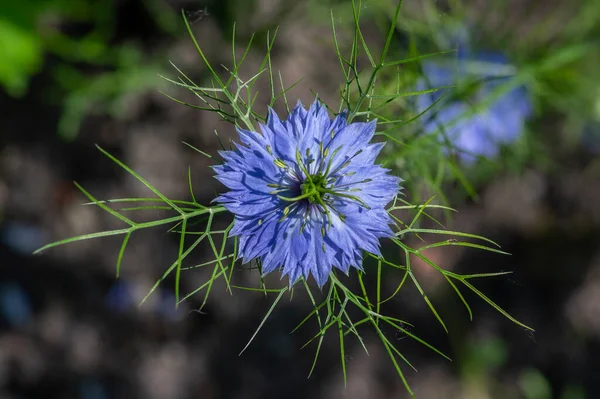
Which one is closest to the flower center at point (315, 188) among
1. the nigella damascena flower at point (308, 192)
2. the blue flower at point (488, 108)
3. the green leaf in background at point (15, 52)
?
the nigella damascena flower at point (308, 192)

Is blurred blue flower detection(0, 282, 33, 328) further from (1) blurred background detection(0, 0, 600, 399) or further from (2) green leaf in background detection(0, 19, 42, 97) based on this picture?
(2) green leaf in background detection(0, 19, 42, 97)

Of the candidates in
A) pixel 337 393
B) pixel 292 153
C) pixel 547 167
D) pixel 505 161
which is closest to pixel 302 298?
pixel 337 393

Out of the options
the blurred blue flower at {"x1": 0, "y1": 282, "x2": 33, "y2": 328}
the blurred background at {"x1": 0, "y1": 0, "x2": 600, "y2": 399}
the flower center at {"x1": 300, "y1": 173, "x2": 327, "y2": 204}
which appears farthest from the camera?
the blurred blue flower at {"x1": 0, "y1": 282, "x2": 33, "y2": 328}

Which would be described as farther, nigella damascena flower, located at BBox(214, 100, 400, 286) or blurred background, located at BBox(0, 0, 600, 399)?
blurred background, located at BBox(0, 0, 600, 399)

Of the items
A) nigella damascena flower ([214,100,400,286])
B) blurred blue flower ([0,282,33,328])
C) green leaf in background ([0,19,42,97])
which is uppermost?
green leaf in background ([0,19,42,97])

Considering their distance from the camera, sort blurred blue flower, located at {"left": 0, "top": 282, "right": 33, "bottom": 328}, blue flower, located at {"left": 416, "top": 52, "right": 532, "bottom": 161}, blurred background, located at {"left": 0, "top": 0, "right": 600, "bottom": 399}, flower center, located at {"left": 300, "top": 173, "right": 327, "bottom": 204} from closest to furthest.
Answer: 1. flower center, located at {"left": 300, "top": 173, "right": 327, "bottom": 204}
2. blue flower, located at {"left": 416, "top": 52, "right": 532, "bottom": 161}
3. blurred background, located at {"left": 0, "top": 0, "right": 600, "bottom": 399}
4. blurred blue flower, located at {"left": 0, "top": 282, "right": 33, "bottom": 328}

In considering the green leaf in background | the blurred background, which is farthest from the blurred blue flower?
the green leaf in background

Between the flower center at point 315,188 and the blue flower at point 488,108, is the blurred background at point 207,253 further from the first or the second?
the flower center at point 315,188

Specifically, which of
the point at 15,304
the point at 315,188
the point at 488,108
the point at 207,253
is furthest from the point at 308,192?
the point at 15,304
